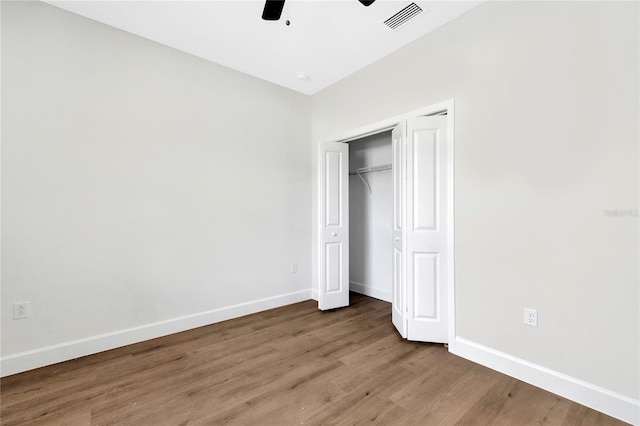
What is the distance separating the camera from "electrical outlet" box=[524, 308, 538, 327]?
81.4 inches

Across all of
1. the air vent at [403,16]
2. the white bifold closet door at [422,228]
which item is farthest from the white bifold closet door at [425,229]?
the air vent at [403,16]

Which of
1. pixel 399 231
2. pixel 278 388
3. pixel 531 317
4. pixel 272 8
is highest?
pixel 272 8

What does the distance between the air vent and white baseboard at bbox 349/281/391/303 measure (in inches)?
123

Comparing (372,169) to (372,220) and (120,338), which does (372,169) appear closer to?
(372,220)

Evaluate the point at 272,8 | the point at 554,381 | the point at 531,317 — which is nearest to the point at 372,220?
the point at 531,317

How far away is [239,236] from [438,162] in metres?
2.35

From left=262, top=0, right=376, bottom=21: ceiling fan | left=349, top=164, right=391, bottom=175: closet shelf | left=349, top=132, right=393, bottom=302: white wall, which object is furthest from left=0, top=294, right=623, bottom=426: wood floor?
left=262, top=0, right=376, bottom=21: ceiling fan

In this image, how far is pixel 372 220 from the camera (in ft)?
13.8

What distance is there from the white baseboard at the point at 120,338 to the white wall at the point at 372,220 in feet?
A: 4.40

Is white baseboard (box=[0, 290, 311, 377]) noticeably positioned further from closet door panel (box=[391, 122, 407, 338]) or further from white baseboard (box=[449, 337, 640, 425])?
white baseboard (box=[449, 337, 640, 425])

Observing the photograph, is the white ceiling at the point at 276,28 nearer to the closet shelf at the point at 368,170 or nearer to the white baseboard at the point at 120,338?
the closet shelf at the point at 368,170

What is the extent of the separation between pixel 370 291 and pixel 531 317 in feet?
7.54

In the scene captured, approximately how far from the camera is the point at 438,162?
2.65 meters

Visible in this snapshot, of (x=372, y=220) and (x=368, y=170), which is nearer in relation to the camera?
(x=368, y=170)
